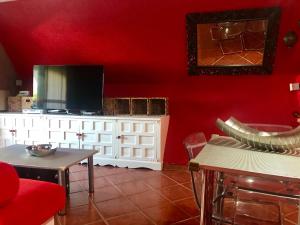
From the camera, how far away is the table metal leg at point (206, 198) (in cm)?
156

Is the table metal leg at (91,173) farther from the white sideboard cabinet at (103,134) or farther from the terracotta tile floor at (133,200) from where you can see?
the white sideboard cabinet at (103,134)

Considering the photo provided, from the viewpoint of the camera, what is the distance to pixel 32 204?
5.28 feet

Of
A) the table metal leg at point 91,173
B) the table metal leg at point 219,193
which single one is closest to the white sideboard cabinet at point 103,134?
the table metal leg at point 91,173

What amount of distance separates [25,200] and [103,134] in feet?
7.75


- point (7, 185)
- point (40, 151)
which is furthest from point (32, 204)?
point (40, 151)

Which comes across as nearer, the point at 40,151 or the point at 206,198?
the point at 206,198

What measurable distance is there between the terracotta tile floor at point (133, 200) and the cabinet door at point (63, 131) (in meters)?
0.44

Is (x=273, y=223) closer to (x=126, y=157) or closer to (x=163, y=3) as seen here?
(x=126, y=157)

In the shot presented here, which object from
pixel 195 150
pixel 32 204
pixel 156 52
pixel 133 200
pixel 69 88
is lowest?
pixel 133 200

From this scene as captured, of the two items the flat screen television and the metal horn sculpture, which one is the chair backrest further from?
the flat screen television

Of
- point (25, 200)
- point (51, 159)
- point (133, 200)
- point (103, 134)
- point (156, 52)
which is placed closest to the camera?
point (25, 200)

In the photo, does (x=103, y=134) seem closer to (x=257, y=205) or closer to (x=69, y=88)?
(x=69, y=88)

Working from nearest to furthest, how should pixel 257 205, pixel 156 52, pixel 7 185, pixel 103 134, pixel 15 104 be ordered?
1. pixel 7 185
2. pixel 257 205
3. pixel 156 52
4. pixel 103 134
5. pixel 15 104

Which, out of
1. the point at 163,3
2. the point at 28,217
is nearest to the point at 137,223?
the point at 28,217
